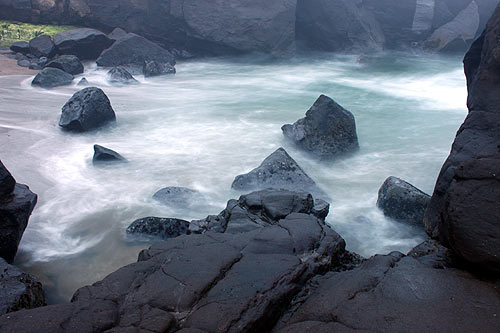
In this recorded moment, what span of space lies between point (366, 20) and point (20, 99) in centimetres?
1694

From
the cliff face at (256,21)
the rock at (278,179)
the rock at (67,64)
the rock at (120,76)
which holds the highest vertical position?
the cliff face at (256,21)

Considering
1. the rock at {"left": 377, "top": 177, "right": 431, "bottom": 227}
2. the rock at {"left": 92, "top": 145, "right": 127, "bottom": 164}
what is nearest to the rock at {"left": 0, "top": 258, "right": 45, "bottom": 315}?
the rock at {"left": 92, "top": 145, "right": 127, "bottom": 164}

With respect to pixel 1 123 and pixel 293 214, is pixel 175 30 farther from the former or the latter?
pixel 293 214

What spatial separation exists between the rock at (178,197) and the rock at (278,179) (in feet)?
2.26

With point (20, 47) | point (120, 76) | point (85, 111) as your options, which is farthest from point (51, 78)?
point (85, 111)

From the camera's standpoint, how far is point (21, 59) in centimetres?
1586

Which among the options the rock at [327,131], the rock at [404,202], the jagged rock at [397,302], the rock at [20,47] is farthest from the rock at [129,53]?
the jagged rock at [397,302]

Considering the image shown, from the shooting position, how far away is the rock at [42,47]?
16.4 meters

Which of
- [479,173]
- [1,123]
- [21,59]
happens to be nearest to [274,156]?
[479,173]

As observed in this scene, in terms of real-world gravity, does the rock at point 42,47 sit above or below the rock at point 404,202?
above

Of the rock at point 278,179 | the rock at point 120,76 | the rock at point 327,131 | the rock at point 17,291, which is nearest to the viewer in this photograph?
the rock at point 17,291

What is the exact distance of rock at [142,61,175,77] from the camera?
16.1 metres

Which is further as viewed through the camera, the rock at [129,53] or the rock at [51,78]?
the rock at [129,53]

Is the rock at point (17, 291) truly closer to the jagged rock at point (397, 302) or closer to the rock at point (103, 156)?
the jagged rock at point (397, 302)
